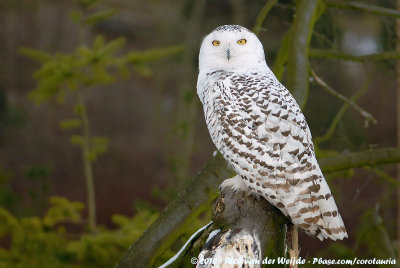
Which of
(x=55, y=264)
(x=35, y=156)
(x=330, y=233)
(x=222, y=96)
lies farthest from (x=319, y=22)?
(x=35, y=156)

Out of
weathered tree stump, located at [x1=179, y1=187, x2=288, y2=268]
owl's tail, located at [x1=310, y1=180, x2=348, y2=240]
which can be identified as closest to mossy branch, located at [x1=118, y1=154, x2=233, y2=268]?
weathered tree stump, located at [x1=179, y1=187, x2=288, y2=268]

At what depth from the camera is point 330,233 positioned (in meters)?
1.88

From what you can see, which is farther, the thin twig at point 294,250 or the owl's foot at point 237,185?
the owl's foot at point 237,185

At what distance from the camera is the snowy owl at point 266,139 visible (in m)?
1.89

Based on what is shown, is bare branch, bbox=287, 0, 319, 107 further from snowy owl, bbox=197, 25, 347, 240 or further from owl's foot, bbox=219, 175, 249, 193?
owl's foot, bbox=219, 175, 249, 193

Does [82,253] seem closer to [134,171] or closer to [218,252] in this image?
[218,252]

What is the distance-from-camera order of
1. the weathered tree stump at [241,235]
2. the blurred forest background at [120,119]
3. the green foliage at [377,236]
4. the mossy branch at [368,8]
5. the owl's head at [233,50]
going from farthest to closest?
the blurred forest background at [120,119] < the green foliage at [377,236] < the mossy branch at [368,8] < the owl's head at [233,50] < the weathered tree stump at [241,235]

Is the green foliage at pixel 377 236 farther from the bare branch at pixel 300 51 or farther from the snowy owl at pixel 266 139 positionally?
the snowy owl at pixel 266 139

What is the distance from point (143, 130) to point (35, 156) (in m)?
2.27

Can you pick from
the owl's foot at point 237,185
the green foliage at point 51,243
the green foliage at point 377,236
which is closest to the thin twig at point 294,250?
the owl's foot at point 237,185

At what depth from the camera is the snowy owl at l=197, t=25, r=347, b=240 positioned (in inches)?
74.2

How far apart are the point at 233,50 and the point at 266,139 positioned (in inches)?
20.1

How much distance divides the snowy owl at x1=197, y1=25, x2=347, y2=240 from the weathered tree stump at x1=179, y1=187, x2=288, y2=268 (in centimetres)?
6

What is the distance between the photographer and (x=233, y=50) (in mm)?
2258
